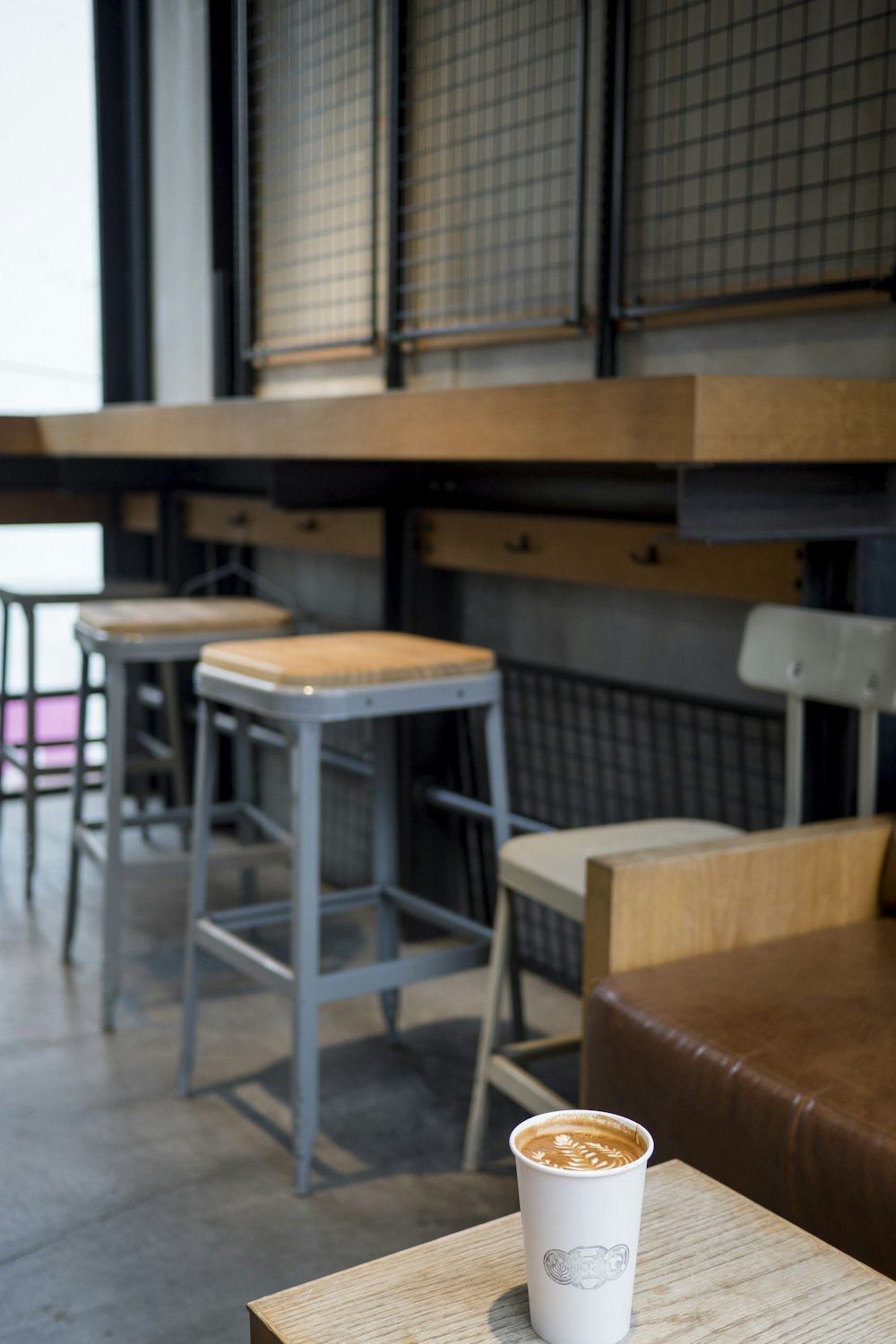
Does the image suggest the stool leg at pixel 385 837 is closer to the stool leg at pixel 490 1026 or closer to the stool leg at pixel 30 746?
the stool leg at pixel 490 1026

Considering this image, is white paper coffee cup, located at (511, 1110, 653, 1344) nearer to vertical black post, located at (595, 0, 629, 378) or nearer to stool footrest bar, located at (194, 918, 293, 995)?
stool footrest bar, located at (194, 918, 293, 995)

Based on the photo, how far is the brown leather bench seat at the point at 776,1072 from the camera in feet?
3.84

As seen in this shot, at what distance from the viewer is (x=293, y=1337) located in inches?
31.7

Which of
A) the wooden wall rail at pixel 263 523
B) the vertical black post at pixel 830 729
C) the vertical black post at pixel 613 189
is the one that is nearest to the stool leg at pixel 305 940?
the vertical black post at pixel 830 729

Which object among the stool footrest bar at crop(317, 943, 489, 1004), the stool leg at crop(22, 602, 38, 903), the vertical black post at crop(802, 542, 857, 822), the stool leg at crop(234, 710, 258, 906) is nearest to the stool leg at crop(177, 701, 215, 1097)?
the stool footrest bar at crop(317, 943, 489, 1004)

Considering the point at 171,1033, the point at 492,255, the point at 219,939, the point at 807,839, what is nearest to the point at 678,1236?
the point at 807,839

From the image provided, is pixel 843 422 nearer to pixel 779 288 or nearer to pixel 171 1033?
pixel 779 288

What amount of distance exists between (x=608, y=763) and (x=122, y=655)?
0.94m

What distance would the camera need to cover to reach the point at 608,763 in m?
2.65

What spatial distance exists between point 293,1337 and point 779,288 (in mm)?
1741

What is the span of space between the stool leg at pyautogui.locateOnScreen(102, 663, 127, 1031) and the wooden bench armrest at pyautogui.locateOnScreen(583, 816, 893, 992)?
119 centimetres

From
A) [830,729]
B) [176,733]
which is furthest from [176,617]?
[830,729]

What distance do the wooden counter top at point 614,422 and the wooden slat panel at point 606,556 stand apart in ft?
1.06

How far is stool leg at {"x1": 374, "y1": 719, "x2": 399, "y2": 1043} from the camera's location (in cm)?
239
